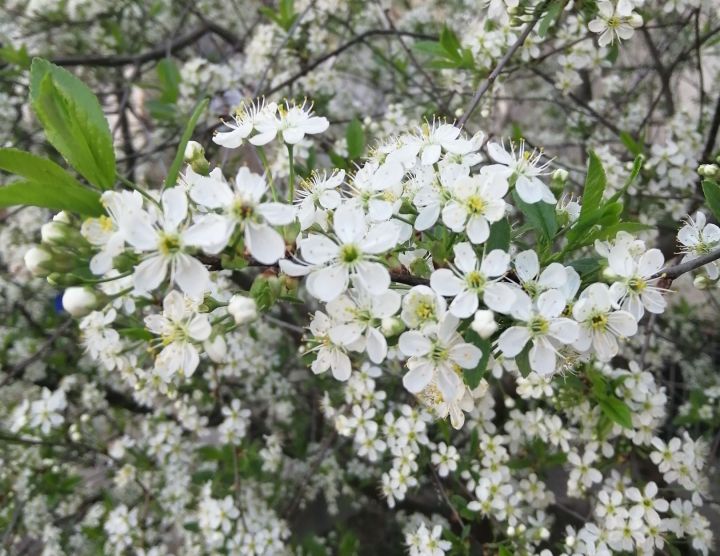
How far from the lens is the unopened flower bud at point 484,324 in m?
0.88

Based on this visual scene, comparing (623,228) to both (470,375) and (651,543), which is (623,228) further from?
(651,543)

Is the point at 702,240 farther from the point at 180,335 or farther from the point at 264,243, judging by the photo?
the point at 180,335

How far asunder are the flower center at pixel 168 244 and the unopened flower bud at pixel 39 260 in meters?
0.18

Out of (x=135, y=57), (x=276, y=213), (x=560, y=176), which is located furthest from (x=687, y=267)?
(x=135, y=57)

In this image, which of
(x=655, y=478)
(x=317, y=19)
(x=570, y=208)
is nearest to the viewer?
(x=570, y=208)

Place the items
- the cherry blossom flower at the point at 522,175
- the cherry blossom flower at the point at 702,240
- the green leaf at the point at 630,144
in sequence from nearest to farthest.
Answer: the cherry blossom flower at the point at 522,175 → the cherry blossom flower at the point at 702,240 → the green leaf at the point at 630,144

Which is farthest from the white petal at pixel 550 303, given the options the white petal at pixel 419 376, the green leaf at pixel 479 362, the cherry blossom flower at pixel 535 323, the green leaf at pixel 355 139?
the green leaf at pixel 355 139

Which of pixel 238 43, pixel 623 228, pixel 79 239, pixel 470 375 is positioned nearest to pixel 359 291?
pixel 470 375

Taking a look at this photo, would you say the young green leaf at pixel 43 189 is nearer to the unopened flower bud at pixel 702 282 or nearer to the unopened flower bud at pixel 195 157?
the unopened flower bud at pixel 195 157

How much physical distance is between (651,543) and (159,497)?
7.45 ft

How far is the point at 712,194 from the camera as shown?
1.17 meters

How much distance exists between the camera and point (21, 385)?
11.1 ft

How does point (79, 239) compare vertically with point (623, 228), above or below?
below

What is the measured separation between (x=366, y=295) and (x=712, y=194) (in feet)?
2.48
